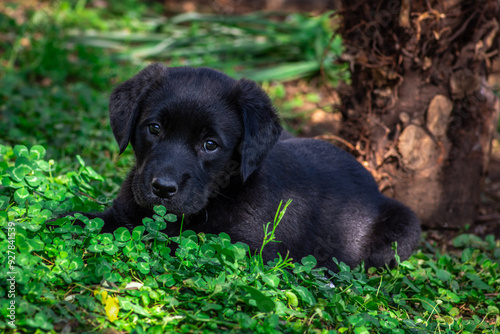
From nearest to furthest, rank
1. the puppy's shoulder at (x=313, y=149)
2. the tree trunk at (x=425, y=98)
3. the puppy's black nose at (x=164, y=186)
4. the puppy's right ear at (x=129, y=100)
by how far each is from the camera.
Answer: the puppy's black nose at (x=164, y=186) < the puppy's right ear at (x=129, y=100) < the puppy's shoulder at (x=313, y=149) < the tree trunk at (x=425, y=98)

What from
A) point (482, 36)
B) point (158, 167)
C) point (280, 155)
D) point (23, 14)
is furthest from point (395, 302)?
point (23, 14)

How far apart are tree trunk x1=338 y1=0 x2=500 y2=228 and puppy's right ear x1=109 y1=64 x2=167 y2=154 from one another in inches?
75.3

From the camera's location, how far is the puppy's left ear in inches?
127

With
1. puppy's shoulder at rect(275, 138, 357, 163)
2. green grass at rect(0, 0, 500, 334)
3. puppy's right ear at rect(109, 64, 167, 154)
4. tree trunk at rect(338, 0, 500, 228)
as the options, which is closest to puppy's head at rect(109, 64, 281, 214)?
puppy's right ear at rect(109, 64, 167, 154)

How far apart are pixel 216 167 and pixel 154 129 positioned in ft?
1.40

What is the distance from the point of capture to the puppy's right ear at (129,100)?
11.0 feet

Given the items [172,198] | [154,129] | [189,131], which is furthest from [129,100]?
[172,198]

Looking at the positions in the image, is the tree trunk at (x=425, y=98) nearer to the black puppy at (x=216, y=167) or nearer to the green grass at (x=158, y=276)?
the green grass at (x=158, y=276)

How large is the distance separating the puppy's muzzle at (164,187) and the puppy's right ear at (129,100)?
1.37 ft

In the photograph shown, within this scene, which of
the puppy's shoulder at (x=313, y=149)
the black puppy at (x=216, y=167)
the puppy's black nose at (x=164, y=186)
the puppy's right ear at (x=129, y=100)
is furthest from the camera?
the puppy's shoulder at (x=313, y=149)

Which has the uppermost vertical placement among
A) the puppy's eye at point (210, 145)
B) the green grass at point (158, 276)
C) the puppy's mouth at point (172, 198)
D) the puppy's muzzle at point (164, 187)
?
the puppy's eye at point (210, 145)

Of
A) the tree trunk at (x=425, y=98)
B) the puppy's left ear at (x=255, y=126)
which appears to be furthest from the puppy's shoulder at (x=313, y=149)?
the tree trunk at (x=425, y=98)

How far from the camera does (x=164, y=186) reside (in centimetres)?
305

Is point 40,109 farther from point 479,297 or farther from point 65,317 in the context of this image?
point 479,297
